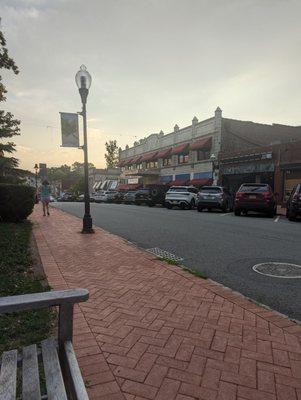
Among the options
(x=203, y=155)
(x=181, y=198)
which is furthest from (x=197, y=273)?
(x=203, y=155)

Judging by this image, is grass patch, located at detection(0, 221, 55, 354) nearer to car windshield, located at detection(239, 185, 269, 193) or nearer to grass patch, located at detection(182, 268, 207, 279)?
grass patch, located at detection(182, 268, 207, 279)

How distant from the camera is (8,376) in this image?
212 cm

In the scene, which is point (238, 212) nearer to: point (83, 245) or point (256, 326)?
point (83, 245)

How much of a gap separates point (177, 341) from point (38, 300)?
5.46 ft

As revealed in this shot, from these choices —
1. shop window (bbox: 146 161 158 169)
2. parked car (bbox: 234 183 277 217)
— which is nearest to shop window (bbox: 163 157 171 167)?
shop window (bbox: 146 161 158 169)

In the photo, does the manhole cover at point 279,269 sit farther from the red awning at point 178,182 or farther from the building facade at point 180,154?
the red awning at point 178,182

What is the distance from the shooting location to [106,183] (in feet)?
229

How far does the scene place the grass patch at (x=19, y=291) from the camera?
3.28 m

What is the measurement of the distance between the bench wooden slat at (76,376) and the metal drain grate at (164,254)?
15.3 feet

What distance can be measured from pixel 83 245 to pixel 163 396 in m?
6.17

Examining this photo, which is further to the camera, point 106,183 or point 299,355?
point 106,183

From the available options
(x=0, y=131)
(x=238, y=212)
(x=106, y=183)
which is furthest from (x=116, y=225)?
(x=106, y=183)

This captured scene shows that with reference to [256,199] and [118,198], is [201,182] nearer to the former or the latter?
[118,198]

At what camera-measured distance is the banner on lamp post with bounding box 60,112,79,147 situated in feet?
37.7
